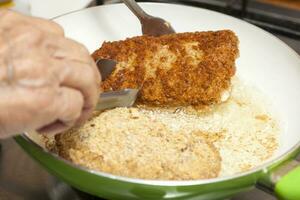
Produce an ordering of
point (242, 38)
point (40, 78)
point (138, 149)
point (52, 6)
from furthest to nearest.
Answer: point (52, 6), point (242, 38), point (138, 149), point (40, 78)

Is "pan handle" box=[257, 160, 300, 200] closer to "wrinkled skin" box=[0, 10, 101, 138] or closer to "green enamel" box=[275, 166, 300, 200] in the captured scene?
"green enamel" box=[275, 166, 300, 200]

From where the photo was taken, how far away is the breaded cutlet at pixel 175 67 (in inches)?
25.9

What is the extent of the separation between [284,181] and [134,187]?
0.15m

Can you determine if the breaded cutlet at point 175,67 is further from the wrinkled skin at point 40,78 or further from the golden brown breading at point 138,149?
the wrinkled skin at point 40,78

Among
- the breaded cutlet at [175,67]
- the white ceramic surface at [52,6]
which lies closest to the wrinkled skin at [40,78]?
the breaded cutlet at [175,67]

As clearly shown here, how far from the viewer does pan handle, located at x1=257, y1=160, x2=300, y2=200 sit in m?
0.48

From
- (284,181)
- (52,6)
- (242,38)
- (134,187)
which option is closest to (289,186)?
(284,181)

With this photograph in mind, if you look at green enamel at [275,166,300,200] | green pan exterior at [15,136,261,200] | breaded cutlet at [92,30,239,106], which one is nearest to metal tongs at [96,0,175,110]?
breaded cutlet at [92,30,239,106]

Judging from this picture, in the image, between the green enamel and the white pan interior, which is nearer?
the green enamel

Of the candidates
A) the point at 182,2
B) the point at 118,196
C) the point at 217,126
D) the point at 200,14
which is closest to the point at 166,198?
the point at 118,196

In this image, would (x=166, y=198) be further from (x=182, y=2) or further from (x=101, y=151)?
(x=182, y=2)

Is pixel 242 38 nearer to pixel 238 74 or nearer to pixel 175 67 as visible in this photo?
pixel 238 74

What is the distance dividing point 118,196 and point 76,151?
0.08 meters

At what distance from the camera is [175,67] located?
0.68 metres
